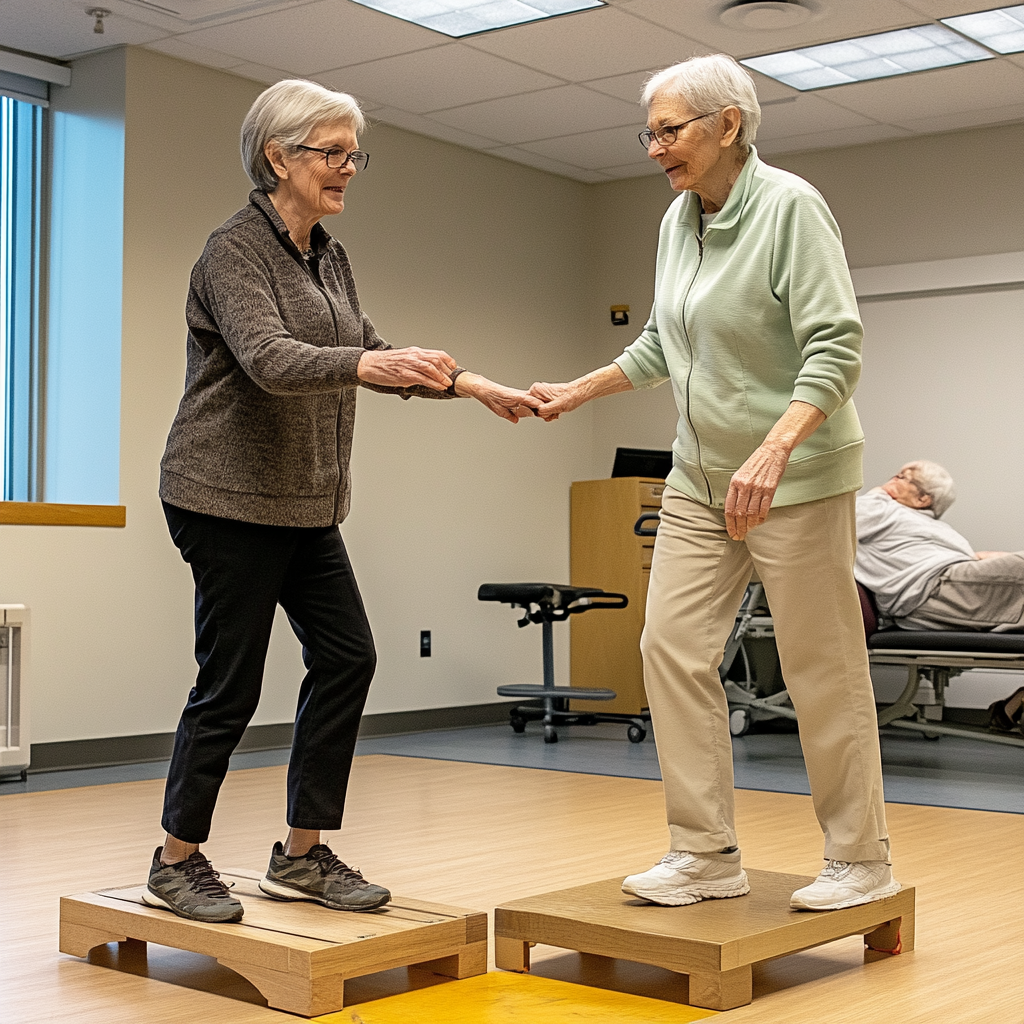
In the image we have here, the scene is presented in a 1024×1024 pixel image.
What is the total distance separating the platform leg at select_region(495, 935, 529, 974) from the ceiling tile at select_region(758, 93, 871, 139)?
4776 millimetres

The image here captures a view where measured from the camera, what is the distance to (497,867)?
3500mm

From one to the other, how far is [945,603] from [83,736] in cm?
329

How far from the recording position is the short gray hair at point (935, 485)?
241 inches

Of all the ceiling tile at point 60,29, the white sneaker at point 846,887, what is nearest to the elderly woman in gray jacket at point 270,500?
the white sneaker at point 846,887

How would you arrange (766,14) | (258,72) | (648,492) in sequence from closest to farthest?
(766,14) < (258,72) < (648,492)

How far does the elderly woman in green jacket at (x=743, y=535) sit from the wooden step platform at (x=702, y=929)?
4 cm

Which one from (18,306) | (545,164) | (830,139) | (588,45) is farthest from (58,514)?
(830,139)

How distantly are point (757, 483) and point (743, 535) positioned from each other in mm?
138

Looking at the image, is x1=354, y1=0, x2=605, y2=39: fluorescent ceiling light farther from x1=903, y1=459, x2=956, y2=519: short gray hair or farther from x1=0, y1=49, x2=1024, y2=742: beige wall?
x1=903, y1=459, x2=956, y2=519: short gray hair

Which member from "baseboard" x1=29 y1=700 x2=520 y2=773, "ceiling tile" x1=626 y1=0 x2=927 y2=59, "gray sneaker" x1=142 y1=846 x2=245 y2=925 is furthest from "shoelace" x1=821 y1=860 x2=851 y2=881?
"ceiling tile" x1=626 y1=0 x2=927 y2=59

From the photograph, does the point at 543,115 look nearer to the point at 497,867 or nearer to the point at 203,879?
the point at 497,867

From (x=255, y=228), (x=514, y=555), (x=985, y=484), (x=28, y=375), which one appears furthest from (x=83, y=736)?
(x=985, y=484)

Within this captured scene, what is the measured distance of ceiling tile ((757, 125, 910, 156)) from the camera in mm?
6938

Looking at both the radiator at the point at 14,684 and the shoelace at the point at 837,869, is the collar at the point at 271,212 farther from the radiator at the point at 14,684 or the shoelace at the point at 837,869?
the radiator at the point at 14,684
